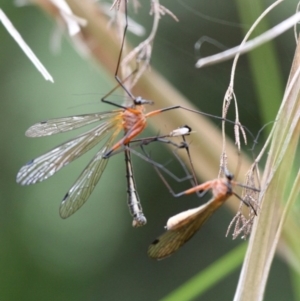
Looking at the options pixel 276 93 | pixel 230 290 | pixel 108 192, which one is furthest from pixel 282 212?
pixel 230 290

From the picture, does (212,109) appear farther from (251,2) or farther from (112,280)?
(251,2)

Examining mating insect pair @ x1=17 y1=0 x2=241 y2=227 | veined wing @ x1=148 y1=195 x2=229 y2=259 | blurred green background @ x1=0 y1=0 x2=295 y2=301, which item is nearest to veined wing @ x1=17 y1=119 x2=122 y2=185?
mating insect pair @ x1=17 y1=0 x2=241 y2=227

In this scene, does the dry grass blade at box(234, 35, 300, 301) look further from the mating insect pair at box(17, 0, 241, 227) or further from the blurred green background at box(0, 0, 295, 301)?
the blurred green background at box(0, 0, 295, 301)

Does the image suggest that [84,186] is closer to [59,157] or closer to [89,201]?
[59,157]

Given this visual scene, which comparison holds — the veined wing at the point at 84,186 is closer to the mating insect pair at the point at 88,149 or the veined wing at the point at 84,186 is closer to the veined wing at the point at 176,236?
the mating insect pair at the point at 88,149

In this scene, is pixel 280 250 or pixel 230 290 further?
pixel 230 290

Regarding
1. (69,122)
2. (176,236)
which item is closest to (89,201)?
(69,122)
